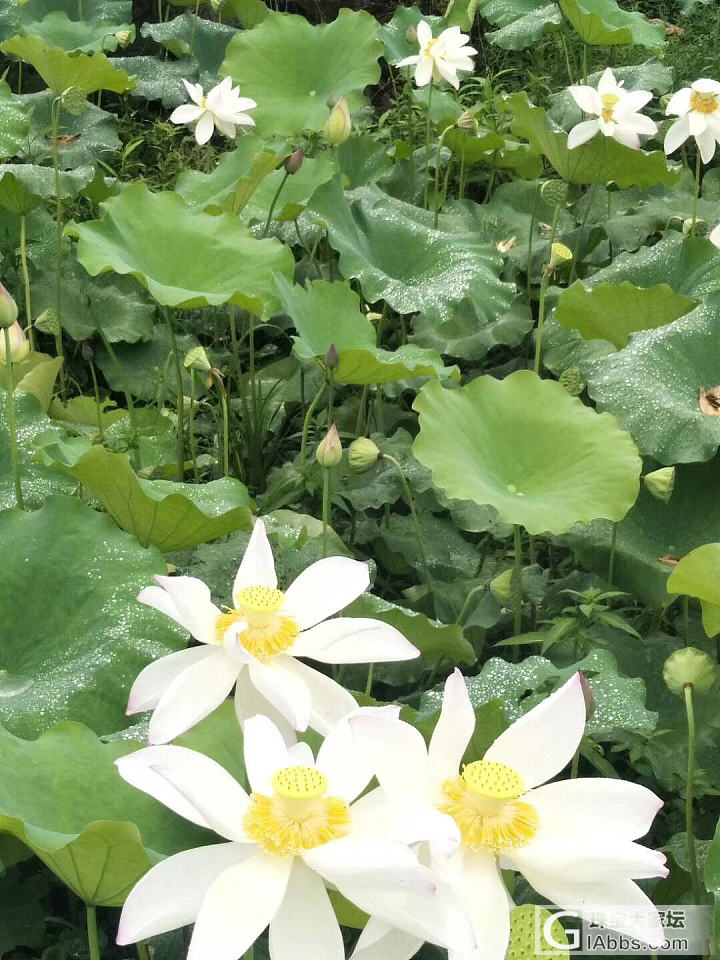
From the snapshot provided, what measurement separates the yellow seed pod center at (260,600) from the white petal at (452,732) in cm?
20

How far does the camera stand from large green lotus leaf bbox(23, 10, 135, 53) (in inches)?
128

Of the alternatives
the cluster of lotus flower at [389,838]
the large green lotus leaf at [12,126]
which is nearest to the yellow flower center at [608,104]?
the large green lotus leaf at [12,126]

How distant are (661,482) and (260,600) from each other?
2.91 feet

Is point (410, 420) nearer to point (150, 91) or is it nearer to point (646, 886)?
point (646, 886)

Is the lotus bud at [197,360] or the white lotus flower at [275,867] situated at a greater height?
the white lotus flower at [275,867]

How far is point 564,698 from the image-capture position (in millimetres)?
828

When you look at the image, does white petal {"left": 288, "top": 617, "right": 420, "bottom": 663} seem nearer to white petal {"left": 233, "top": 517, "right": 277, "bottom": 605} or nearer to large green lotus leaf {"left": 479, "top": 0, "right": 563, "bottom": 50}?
white petal {"left": 233, "top": 517, "right": 277, "bottom": 605}

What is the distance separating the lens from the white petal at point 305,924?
729 mm

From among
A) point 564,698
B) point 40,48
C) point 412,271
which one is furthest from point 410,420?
point 564,698

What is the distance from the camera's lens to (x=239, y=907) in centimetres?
72

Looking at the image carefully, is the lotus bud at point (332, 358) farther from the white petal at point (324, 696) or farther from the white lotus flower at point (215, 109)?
the white lotus flower at point (215, 109)

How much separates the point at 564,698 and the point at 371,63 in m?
2.28

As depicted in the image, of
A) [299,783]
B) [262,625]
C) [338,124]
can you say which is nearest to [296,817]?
[299,783]

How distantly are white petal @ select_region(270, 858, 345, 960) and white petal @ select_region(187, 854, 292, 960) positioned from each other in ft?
0.04
